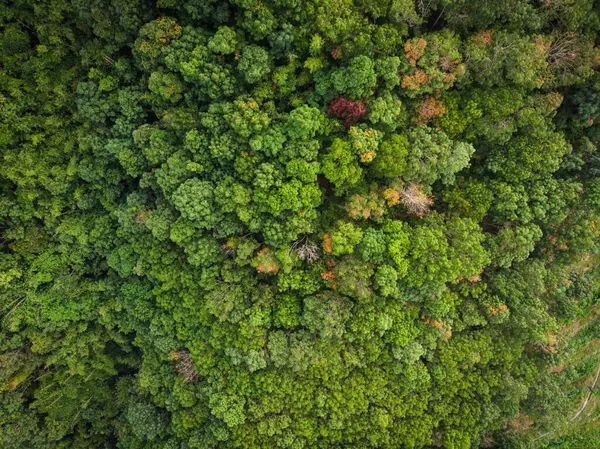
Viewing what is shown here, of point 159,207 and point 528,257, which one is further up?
point 528,257

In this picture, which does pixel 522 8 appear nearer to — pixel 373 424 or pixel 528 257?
pixel 528 257

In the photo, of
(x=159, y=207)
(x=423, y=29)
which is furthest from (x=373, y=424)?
(x=423, y=29)

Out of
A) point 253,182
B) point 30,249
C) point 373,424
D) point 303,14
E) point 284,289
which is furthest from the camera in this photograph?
point 30,249

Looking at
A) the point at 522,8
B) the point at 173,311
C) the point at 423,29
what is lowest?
the point at 173,311

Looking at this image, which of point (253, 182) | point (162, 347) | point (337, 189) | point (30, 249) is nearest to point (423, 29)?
point (337, 189)

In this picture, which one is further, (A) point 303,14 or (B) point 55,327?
(B) point 55,327

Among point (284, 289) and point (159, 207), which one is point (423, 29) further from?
point (159, 207)

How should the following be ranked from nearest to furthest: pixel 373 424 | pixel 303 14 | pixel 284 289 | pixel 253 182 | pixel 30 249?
pixel 303 14, pixel 253 182, pixel 284 289, pixel 373 424, pixel 30 249
